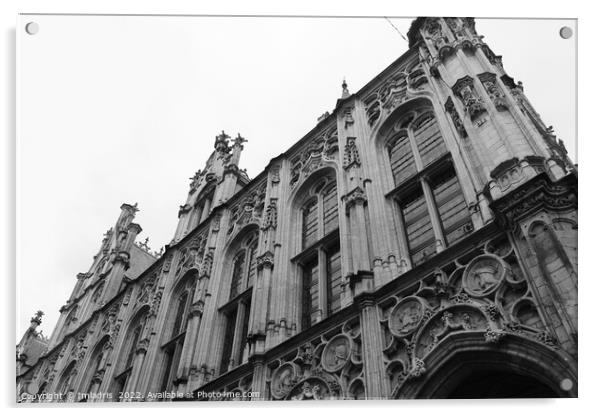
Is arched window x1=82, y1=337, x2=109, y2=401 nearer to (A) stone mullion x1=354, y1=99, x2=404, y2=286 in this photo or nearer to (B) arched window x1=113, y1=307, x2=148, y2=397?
(B) arched window x1=113, y1=307, x2=148, y2=397

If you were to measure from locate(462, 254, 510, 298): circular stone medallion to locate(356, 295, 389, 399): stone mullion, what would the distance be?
1.67 metres

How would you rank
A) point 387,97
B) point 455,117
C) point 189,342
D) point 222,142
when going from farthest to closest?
point 222,142, point 387,97, point 189,342, point 455,117

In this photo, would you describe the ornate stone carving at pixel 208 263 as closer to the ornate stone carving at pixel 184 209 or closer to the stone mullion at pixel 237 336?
the stone mullion at pixel 237 336

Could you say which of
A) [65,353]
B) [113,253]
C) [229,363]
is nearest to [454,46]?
[229,363]

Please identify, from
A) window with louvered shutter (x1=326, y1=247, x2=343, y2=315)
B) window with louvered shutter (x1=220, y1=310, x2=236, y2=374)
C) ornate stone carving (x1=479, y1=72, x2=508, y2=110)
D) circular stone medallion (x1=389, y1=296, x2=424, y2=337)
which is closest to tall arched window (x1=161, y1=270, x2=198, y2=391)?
window with louvered shutter (x1=220, y1=310, x2=236, y2=374)

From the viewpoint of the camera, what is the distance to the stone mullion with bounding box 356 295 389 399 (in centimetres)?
779

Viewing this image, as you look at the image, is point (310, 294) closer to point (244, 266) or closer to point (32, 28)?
point (244, 266)

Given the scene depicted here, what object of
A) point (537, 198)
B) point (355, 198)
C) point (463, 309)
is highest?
point (355, 198)

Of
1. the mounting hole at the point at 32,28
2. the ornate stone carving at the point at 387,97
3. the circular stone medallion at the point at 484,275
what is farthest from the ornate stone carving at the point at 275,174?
the circular stone medallion at the point at 484,275

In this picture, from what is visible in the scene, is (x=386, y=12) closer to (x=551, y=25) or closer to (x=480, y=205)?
(x=551, y=25)

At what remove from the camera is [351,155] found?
43.2 ft

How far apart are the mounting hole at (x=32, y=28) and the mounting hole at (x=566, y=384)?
29.7 ft

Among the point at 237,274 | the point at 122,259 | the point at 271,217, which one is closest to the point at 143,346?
the point at 237,274

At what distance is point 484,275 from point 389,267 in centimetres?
220
